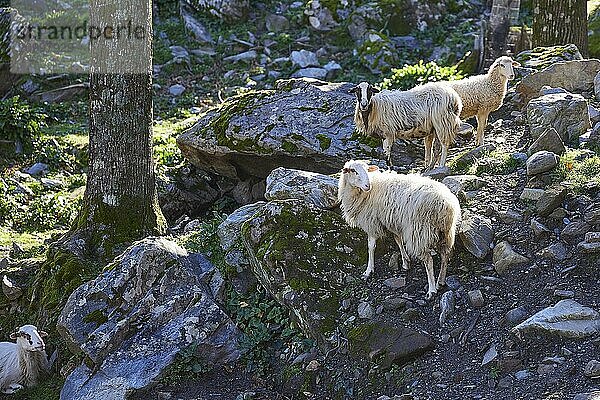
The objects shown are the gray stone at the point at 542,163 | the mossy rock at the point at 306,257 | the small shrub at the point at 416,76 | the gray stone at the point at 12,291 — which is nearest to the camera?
the mossy rock at the point at 306,257

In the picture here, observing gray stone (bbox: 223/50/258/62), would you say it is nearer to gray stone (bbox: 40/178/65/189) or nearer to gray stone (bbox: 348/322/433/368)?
gray stone (bbox: 40/178/65/189)

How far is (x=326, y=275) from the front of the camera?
6.52m

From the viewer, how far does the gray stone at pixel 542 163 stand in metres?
6.82

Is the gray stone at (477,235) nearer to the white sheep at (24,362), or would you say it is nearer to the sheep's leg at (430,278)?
the sheep's leg at (430,278)

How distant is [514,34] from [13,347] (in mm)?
9116

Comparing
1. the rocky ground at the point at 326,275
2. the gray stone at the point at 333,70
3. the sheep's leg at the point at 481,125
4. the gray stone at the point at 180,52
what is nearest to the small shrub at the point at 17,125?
the rocky ground at the point at 326,275

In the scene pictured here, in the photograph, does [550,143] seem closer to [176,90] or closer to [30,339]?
[30,339]

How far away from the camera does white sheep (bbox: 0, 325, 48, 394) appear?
745cm

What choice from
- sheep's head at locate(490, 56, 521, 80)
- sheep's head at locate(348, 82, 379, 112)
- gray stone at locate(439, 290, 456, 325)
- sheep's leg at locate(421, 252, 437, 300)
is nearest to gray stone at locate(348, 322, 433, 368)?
gray stone at locate(439, 290, 456, 325)

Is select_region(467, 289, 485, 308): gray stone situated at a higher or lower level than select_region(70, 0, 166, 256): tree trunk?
lower

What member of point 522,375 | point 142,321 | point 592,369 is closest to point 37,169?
point 142,321

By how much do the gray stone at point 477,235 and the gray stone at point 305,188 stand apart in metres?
1.42

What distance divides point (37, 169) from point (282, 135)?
16.7ft

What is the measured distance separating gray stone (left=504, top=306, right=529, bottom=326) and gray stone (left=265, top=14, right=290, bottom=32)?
13.5 m
